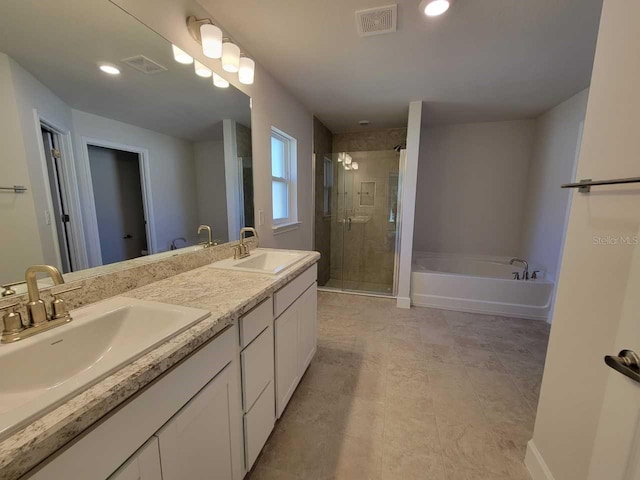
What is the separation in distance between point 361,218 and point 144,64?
3.08 metres

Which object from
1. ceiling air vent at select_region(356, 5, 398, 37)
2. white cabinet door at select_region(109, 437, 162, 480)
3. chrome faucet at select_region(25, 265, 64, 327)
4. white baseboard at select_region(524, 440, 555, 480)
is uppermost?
ceiling air vent at select_region(356, 5, 398, 37)

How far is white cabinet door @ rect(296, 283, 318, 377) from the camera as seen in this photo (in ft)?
5.61

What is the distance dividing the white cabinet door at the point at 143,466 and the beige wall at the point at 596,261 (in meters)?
1.22

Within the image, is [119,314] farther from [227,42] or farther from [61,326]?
[227,42]

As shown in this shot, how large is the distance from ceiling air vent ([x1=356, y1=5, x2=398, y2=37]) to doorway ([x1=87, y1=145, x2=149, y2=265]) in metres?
1.49

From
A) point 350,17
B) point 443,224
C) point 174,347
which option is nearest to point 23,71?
point 174,347

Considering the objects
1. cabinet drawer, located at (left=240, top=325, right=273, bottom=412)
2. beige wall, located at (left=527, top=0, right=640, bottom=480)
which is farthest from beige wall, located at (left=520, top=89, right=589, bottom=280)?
cabinet drawer, located at (left=240, top=325, right=273, bottom=412)

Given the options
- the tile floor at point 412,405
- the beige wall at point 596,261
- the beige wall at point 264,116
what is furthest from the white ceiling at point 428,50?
the tile floor at point 412,405

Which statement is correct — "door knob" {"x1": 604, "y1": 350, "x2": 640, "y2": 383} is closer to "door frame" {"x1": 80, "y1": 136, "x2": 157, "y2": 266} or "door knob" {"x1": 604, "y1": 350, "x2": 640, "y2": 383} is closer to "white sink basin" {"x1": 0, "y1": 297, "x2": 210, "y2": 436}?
"white sink basin" {"x1": 0, "y1": 297, "x2": 210, "y2": 436}

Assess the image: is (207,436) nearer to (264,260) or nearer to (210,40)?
(264,260)

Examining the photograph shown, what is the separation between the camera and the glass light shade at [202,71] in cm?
153

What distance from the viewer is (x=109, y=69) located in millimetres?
1115

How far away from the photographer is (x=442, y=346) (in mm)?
2320

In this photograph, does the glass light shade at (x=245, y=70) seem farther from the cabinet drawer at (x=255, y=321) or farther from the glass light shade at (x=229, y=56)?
the cabinet drawer at (x=255, y=321)
